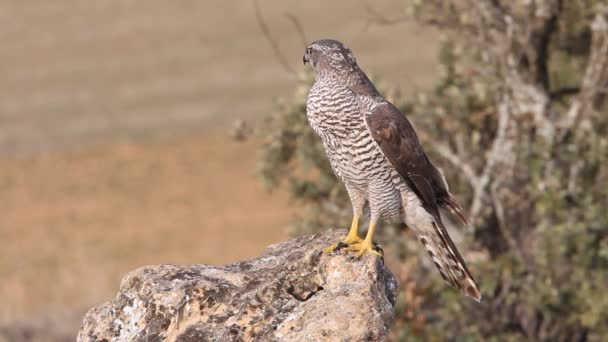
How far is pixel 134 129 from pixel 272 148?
29.5 meters

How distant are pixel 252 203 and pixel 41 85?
59.5 feet

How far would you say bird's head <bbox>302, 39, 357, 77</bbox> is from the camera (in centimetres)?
595

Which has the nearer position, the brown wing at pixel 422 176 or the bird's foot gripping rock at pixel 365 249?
the bird's foot gripping rock at pixel 365 249

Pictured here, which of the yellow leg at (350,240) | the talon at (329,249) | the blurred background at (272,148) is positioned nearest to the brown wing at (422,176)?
the yellow leg at (350,240)

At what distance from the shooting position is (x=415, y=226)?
259 inches

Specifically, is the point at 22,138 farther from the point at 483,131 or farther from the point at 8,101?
the point at 483,131

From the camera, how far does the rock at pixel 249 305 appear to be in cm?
479

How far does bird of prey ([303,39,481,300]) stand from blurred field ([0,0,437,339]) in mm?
3554

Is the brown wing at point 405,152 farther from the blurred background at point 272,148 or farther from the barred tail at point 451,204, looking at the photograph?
the blurred background at point 272,148

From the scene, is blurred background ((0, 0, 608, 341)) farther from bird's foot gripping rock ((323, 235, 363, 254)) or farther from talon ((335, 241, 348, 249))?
talon ((335, 241, 348, 249))

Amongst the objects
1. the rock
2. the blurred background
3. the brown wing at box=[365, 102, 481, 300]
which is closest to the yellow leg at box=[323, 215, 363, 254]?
the rock

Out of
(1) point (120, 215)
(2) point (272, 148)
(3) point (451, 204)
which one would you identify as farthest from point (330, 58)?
(1) point (120, 215)

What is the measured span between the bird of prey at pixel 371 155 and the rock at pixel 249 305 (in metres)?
0.37

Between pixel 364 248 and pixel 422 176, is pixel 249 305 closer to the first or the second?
pixel 364 248
